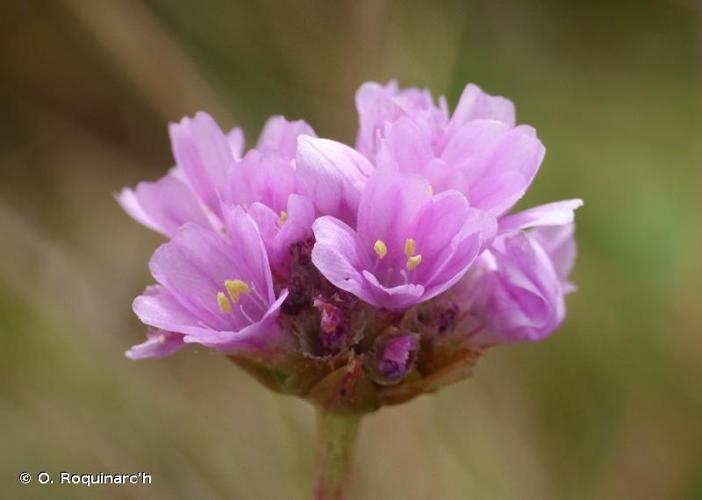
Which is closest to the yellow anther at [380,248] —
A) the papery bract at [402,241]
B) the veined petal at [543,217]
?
the papery bract at [402,241]

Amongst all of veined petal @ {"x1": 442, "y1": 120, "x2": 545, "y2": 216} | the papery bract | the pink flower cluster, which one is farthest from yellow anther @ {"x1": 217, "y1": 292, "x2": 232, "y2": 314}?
veined petal @ {"x1": 442, "y1": 120, "x2": 545, "y2": 216}

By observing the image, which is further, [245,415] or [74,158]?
[74,158]

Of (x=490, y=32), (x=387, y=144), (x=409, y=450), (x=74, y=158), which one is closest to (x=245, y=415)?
(x=409, y=450)

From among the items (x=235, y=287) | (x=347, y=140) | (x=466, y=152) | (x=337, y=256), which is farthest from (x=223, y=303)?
(x=347, y=140)

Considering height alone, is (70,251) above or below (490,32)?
below

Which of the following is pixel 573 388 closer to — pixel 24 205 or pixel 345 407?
pixel 345 407

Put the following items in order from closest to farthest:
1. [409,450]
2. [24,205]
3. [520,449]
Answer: [409,450]
[520,449]
[24,205]

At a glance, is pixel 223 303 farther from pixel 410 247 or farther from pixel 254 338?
pixel 410 247
